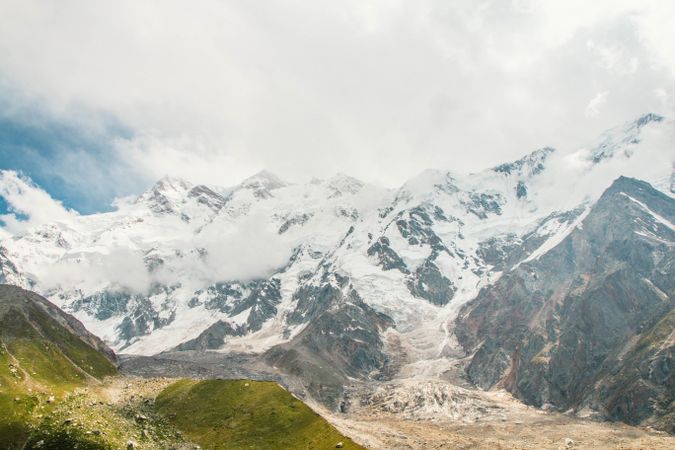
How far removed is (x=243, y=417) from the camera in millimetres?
108125

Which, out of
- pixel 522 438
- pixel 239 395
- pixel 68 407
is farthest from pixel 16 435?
pixel 522 438

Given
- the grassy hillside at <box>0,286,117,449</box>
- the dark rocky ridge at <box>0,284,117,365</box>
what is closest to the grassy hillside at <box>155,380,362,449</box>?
the grassy hillside at <box>0,286,117,449</box>

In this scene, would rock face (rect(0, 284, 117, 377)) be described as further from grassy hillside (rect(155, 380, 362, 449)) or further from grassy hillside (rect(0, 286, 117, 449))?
grassy hillside (rect(155, 380, 362, 449))

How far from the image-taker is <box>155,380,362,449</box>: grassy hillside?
9806cm

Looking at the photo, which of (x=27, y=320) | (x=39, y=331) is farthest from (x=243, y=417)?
(x=27, y=320)

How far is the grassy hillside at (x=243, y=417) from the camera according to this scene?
9806 centimetres

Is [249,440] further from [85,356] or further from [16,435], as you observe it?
[85,356]

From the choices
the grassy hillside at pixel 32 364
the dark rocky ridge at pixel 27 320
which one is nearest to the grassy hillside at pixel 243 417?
the grassy hillside at pixel 32 364

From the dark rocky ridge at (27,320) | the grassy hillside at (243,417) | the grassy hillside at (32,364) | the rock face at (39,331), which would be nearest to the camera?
the grassy hillside at (32,364)

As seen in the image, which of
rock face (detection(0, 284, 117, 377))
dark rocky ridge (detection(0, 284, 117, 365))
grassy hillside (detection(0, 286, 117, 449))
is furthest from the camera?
dark rocky ridge (detection(0, 284, 117, 365))

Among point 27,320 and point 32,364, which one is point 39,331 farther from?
point 32,364

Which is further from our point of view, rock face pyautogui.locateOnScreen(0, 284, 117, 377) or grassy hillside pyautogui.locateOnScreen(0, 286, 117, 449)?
rock face pyautogui.locateOnScreen(0, 284, 117, 377)

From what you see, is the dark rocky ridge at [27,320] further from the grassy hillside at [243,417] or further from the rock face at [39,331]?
the grassy hillside at [243,417]

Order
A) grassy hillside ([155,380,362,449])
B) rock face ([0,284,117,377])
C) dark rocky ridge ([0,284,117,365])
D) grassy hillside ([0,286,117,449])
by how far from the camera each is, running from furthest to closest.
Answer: dark rocky ridge ([0,284,117,365])
rock face ([0,284,117,377])
grassy hillside ([155,380,362,449])
grassy hillside ([0,286,117,449])
